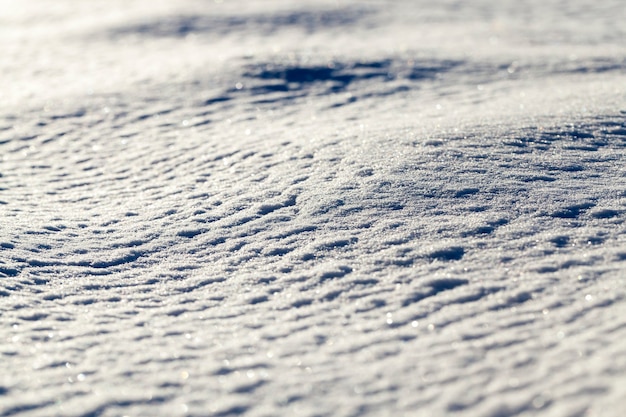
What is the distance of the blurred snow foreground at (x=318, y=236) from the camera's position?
2.71m

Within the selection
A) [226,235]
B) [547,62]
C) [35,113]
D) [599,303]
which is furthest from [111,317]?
[547,62]

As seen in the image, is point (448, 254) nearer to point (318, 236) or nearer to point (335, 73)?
point (318, 236)

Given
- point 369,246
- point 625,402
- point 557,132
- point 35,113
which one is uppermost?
point 35,113

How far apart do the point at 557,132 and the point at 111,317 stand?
3232 millimetres

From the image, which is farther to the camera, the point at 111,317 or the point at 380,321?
the point at 111,317

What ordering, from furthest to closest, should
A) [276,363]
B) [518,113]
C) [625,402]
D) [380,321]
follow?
[518,113], [380,321], [276,363], [625,402]

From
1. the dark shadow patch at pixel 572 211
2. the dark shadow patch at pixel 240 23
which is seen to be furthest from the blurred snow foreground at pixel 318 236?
the dark shadow patch at pixel 240 23

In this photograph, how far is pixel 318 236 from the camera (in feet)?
12.6

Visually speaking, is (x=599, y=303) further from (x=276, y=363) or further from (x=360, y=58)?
(x=360, y=58)

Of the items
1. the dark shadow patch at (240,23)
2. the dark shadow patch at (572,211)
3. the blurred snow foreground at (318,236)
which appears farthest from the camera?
the dark shadow patch at (240,23)

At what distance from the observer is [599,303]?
2.98 meters

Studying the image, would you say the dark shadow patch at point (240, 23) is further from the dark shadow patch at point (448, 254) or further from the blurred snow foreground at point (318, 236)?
the dark shadow patch at point (448, 254)

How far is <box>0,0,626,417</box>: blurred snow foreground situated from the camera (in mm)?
2705

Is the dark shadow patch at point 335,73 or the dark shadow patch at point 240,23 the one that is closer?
the dark shadow patch at point 335,73
